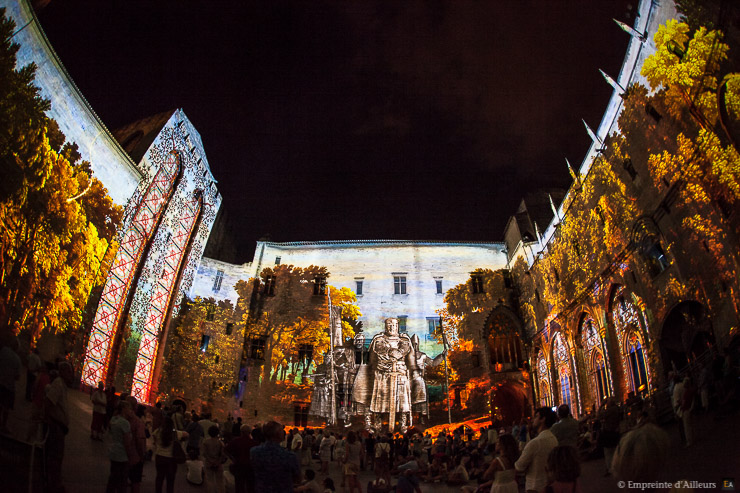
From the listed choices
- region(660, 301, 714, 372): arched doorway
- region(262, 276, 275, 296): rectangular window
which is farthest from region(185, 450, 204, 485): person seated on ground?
region(262, 276, 275, 296): rectangular window

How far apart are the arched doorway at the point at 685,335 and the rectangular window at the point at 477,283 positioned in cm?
1358

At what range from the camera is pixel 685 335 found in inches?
494

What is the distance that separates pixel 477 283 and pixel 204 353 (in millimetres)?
16407

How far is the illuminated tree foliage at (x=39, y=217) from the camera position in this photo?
1070 cm

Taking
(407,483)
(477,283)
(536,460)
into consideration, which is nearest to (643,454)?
(536,460)

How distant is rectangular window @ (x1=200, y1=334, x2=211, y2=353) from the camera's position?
24.4 meters

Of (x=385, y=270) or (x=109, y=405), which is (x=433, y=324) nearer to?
(x=385, y=270)

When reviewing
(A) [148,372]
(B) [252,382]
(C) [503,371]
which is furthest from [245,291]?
(C) [503,371]

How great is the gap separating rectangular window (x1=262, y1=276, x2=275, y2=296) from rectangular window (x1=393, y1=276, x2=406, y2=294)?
760cm

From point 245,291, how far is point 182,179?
800 centimetres

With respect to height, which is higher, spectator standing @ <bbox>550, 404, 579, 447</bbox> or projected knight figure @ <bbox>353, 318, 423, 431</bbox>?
projected knight figure @ <bbox>353, 318, 423, 431</bbox>

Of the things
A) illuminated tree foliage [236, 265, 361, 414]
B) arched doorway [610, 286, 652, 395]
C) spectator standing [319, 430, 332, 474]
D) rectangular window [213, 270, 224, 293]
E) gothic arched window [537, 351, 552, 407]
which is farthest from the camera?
rectangular window [213, 270, 224, 293]

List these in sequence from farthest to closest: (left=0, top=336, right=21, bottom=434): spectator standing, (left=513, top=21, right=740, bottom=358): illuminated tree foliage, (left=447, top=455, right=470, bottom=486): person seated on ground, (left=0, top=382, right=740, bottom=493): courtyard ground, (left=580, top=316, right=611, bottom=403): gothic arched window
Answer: (left=580, top=316, right=611, bottom=403): gothic arched window < (left=447, top=455, right=470, bottom=486): person seated on ground < (left=513, top=21, right=740, bottom=358): illuminated tree foliage < (left=0, top=336, right=21, bottom=434): spectator standing < (left=0, top=382, right=740, bottom=493): courtyard ground

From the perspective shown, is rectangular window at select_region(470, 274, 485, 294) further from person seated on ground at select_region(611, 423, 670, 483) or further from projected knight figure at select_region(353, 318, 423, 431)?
person seated on ground at select_region(611, 423, 670, 483)
